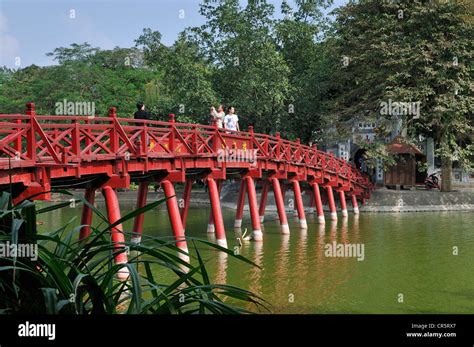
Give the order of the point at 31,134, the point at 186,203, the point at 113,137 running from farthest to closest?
1. the point at 186,203
2. the point at 113,137
3. the point at 31,134

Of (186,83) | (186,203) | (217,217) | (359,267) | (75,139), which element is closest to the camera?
(75,139)

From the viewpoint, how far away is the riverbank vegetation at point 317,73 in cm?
3303

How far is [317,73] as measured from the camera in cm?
3888

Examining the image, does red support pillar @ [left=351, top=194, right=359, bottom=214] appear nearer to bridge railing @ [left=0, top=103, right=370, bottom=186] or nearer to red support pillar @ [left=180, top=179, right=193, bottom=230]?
bridge railing @ [left=0, top=103, right=370, bottom=186]

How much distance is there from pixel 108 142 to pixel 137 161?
1.71 metres

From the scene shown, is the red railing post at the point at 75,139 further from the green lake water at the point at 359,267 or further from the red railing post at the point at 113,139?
the green lake water at the point at 359,267

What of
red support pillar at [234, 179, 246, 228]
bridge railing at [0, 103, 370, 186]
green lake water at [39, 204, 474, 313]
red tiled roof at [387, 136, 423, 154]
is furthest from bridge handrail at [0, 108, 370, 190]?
red tiled roof at [387, 136, 423, 154]

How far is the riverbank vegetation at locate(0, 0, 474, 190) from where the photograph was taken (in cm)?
3303

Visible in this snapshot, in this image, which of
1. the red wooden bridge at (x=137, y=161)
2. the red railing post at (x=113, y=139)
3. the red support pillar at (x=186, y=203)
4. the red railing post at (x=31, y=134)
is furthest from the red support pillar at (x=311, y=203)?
the red railing post at (x=31, y=134)

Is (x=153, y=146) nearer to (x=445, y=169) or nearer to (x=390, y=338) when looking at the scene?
(x=390, y=338)

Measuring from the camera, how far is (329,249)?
739 inches

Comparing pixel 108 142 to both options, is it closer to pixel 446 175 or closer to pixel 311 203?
pixel 311 203

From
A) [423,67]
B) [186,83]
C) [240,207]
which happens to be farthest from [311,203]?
[186,83]

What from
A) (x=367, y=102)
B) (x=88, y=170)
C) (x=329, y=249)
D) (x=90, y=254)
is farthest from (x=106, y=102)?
(x=90, y=254)
